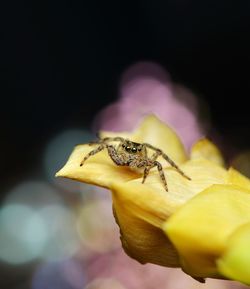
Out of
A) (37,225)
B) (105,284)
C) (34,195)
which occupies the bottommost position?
(34,195)

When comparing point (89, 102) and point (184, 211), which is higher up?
point (184, 211)

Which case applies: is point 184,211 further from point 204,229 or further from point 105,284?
point 105,284

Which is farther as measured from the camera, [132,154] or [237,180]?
[132,154]

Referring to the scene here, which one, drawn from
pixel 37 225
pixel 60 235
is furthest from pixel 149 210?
pixel 37 225

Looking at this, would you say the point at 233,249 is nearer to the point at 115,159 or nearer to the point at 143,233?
the point at 143,233

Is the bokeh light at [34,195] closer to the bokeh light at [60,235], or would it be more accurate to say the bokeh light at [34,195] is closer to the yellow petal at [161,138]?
the bokeh light at [60,235]

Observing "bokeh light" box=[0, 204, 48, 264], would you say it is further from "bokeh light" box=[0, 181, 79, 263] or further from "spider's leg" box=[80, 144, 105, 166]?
"spider's leg" box=[80, 144, 105, 166]

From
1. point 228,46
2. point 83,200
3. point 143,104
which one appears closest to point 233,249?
point 83,200

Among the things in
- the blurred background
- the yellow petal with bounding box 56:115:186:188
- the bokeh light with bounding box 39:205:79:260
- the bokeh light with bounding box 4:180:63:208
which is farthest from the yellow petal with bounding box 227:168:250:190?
the bokeh light with bounding box 4:180:63:208
